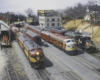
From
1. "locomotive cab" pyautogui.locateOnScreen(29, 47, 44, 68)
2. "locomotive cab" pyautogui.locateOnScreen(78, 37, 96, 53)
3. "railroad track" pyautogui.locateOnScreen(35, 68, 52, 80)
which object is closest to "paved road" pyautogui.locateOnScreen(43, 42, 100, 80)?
"locomotive cab" pyautogui.locateOnScreen(78, 37, 96, 53)

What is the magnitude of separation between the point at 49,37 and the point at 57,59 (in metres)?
14.7

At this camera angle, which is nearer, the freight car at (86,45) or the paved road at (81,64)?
the paved road at (81,64)

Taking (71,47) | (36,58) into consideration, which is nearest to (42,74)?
(36,58)

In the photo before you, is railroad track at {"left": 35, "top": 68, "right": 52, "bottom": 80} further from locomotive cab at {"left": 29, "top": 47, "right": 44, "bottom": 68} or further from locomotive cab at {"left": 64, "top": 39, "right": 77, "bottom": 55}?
locomotive cab at {"left": 64, "top": 39, "right": 77, "bottom": 55}

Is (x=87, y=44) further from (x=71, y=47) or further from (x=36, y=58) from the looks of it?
(x=36, y=58)

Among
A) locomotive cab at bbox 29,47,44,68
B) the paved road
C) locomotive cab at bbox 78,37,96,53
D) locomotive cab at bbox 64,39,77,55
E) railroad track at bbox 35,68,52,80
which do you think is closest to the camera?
Answer: railroad track at bbox 35,68,52,80

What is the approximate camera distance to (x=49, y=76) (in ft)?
64.3

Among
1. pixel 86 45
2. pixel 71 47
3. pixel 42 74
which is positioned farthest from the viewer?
pixel 86 45

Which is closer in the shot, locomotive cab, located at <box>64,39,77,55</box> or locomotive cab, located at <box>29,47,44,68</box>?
locomotive cab, located at <box>29,47,44,68</box>

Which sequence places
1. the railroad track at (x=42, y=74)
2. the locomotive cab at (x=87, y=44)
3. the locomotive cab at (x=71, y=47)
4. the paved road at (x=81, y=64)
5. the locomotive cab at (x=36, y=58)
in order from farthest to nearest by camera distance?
the locomotive cab at (x=87, y=44)
the locomotive cab at (x=71, y=47)
the locomotive cab at (x=36, y=58)
the paved road at (x=81, y=64)
the railroad track at (x=42, y=74)

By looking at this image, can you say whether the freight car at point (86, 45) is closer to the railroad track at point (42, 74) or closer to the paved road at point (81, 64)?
the paved road at point (81, 64)

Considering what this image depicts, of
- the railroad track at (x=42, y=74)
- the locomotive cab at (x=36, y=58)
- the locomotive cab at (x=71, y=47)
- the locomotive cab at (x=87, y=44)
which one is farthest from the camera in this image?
the locomotive cab at (x=87, y=44)

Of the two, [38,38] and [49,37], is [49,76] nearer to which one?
[38,38]

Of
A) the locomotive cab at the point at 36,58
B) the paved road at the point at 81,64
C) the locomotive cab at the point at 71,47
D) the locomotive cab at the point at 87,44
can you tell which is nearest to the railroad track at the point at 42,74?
the locomotive cab at the point at 36,58
